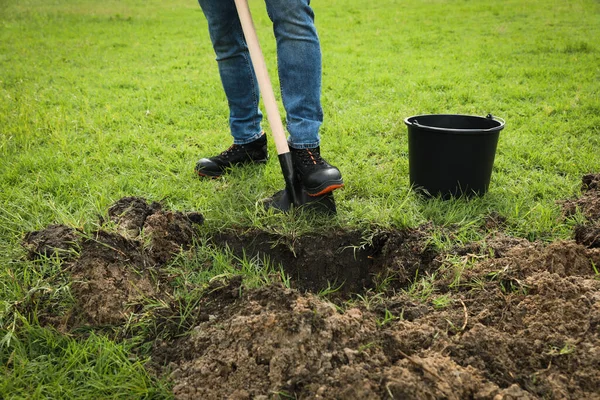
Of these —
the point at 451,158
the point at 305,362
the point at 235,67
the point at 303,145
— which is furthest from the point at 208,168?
the point at 305,362

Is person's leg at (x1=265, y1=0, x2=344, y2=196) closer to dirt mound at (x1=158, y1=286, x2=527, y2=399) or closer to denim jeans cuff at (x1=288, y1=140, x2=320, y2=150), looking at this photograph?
denim jeans cuff at (x1=288, y1=140, x2=320, y2=150)

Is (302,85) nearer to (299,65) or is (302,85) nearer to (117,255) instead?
(299,65)

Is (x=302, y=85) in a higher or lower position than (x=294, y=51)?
lower

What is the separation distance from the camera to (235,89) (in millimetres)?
3354

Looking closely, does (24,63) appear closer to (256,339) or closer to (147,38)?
(147,38)

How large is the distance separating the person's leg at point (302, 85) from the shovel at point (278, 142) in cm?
7

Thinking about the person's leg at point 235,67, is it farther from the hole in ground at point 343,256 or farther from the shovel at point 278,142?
the hole in ground at point 343,256

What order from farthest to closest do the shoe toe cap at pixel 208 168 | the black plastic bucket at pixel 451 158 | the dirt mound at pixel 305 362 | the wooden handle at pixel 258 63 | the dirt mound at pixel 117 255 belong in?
the shoe toe cap at pixel 208 168 → the black plastic bucket at pixel 451 158 → the wooden handle at pixel 258 63 → the dirt mound at pixel 117 255 → the dirt mound at pixel 305 362

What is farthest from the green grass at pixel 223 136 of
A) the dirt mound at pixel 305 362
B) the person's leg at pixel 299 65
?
the person's leg at pixel 299 65

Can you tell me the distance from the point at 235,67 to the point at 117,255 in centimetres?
165

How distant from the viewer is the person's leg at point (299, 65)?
8.48 feet

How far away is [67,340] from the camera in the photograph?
1838 millimetres

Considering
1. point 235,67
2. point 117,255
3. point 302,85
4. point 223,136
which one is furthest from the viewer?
point 223,136

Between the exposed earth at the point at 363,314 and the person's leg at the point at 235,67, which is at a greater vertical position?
the person's leg at the point at 235,67
